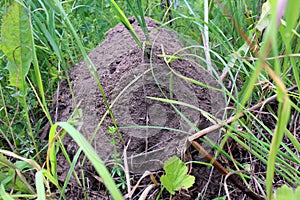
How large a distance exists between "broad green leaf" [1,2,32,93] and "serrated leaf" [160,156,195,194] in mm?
558

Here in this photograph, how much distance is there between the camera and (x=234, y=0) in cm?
167

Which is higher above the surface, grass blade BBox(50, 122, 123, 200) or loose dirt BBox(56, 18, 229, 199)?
grass blade BBox(50, 122, 123, 200)

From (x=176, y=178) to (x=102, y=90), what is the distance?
1.04 ft

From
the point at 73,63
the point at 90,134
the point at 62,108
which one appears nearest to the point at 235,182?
the point at 90,134

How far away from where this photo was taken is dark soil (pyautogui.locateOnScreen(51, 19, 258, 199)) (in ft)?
3.98

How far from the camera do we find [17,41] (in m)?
1.24

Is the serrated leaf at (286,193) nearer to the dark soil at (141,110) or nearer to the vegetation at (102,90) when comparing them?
the vegetation at (102,90)

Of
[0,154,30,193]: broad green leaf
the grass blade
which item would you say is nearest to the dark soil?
[0,154,30,193]: broad green leaf

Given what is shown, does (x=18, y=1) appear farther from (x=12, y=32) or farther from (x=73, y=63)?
(x=73, y=63)

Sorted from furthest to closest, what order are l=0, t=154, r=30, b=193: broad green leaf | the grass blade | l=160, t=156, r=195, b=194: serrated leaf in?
1. l=0, t=154, r=30, b=193: broad green leaf
2. l=160, t=156, r=195, b=194: serrated leaf
3. the grass blade

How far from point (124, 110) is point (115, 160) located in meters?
0.22

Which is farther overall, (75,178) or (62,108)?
(62,108)

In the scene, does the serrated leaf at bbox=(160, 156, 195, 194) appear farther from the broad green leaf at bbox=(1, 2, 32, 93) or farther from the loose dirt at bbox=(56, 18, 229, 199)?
the broad green leaf at bbox=(1, 2, 32, 93)

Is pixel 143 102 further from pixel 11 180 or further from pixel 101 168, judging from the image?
pixel 101 168
